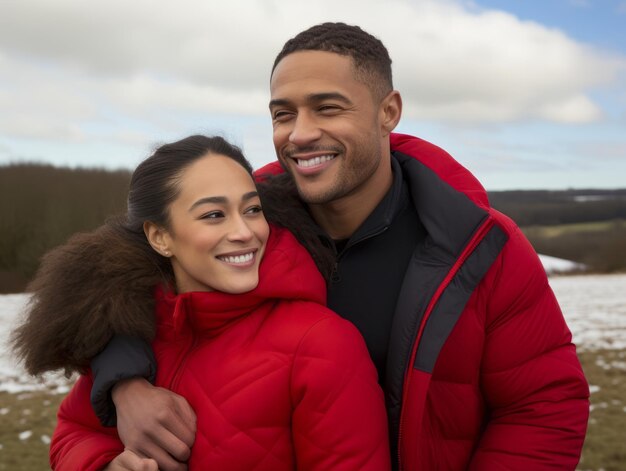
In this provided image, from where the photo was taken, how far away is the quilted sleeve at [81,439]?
2.22 metres

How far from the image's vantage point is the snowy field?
7.93 metres

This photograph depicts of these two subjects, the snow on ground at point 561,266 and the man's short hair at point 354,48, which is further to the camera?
the snow on ground at point 561,266

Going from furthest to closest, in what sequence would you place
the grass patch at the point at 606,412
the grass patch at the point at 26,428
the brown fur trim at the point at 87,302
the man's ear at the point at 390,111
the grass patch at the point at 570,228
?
the grass patch at the point at 570,228, the grass patch at the point at 26,428, the grass patch at the point at 606,412, the man's ear at the point at 390,111, the brown fur trim at the point at 87,302

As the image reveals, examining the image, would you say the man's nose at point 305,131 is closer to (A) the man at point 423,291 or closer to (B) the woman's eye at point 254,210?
(A) the man at point 423,291

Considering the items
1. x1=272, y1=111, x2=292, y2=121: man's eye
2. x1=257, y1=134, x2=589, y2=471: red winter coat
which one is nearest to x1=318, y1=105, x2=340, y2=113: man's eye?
x1=272, y1=111, x2=292, y2=121: man's eye

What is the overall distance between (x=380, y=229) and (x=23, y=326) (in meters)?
1.52

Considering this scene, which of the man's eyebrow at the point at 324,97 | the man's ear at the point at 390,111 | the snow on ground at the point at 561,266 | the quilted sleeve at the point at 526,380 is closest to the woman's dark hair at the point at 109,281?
the man's eyebrow at the point at 324,97

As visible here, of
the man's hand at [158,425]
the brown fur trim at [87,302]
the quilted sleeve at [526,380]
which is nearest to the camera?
the man's hand at [158,425]

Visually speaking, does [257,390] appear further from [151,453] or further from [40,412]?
[40,412]

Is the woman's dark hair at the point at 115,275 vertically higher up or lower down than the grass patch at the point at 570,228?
higher up

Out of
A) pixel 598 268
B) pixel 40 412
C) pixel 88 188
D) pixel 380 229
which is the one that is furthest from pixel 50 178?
pixel 380 229

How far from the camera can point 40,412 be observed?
6.66 metres

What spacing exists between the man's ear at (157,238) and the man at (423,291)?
14.4 inches

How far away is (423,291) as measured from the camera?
2305 mm
